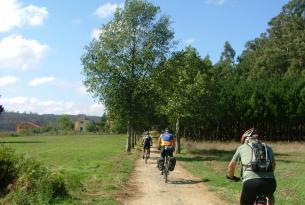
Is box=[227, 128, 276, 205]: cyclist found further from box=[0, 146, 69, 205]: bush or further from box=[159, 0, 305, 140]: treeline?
box=[159, 0, 305, 140]: treeline

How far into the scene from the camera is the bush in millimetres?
12688

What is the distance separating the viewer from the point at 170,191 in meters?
16.8

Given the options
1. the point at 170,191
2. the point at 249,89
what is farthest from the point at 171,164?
the point at 249,89

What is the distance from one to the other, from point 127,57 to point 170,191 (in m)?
24.7

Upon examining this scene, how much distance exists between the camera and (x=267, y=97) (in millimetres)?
67625

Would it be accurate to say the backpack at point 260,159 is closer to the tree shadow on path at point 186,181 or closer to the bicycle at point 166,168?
the tree shadow on path at point 186,181

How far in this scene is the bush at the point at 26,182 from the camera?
41.6 feet

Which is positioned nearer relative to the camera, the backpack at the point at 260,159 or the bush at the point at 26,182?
the backpack at the point at 260,159

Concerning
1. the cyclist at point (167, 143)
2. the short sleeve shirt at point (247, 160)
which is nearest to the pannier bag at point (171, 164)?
the cyclist at point (167, 143)

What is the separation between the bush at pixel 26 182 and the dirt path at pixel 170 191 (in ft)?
6.82

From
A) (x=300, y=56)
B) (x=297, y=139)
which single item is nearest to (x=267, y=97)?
(x=297, y=139)

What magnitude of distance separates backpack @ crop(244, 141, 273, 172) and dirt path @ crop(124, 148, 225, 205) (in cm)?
635

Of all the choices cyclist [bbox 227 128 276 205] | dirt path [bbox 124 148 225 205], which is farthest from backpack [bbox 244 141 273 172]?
dirt path [bbox 124 148 225 205]

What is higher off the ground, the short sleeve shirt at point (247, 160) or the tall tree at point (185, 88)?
the tall tree at point (185, 88)
